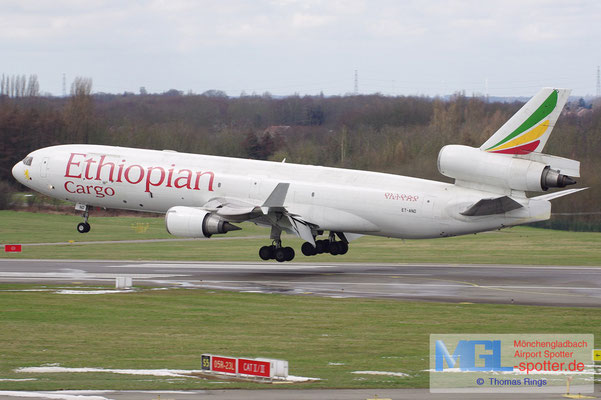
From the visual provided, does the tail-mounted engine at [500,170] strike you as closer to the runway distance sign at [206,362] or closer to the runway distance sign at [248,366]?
the runway distance sign at [248,366]

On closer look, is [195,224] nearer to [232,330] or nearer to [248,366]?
[232,330]

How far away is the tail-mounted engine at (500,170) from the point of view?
44.2 metres

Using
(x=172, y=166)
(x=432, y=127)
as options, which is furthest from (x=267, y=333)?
(x=432, y=127)

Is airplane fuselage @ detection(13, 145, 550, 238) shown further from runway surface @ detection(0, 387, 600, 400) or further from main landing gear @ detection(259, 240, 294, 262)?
runway surface @ detection(0, 387, 600, 400)

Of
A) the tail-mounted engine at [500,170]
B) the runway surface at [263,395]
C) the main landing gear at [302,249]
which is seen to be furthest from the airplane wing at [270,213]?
the runway surface at [263,395]

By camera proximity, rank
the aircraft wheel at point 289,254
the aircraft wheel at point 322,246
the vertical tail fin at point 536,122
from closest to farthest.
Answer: the vertical tail fin at point 536,122 < the aircraft wheel at point 289,254 < the aircraft wheel at point 322,246

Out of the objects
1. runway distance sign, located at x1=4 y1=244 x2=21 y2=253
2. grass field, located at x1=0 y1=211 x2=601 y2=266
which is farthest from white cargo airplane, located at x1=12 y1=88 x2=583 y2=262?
runway distance sign, located at x1=4 y1=244 x2=21 y2=253

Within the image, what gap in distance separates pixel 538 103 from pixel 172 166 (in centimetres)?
2115

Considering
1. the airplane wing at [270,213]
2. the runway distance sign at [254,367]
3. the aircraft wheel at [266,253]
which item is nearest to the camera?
the runway distance sign at [254,367]

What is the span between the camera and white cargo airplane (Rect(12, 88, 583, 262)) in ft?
148

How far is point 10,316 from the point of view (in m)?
33.7

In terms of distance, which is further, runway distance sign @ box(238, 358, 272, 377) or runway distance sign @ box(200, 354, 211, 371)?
runway distance sign @ box(200, 354, 211, 371)

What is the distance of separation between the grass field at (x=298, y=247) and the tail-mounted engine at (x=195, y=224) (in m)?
13.2

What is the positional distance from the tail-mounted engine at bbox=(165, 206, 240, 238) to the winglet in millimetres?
2404
